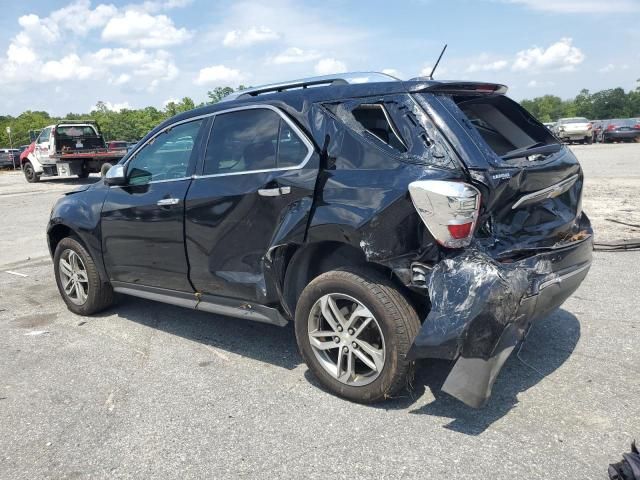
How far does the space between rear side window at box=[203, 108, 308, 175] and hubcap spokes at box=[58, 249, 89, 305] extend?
1962mm

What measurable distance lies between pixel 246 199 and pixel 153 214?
3.37ft

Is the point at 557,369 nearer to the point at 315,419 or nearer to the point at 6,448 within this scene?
the point at 315,419

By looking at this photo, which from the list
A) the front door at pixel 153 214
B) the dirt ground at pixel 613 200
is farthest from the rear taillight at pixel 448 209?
the dirt ground at pixel 613 200

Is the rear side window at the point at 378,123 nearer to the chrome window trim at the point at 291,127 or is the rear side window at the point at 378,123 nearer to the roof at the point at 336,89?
the roof at the point at 336,89

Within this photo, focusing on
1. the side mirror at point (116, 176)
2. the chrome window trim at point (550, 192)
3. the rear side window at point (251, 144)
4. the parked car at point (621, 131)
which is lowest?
the parked car at point (621, 131)

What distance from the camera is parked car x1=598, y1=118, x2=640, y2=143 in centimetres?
3294

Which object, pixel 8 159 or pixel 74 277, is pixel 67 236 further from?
pixel 8 159

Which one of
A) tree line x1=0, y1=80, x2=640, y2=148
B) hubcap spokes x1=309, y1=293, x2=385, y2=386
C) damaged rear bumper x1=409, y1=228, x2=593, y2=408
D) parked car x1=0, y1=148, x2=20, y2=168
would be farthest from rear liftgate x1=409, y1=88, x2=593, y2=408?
tree line x1=0, y1=80, x2=640, y2=148

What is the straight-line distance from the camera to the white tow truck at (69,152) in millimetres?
19672

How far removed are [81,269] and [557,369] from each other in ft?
13.6

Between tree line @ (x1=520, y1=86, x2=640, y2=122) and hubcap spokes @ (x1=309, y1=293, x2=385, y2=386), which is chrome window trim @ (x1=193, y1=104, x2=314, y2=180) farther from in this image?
tree line @ (x1=520, y1=86, x2=640, y2=122)

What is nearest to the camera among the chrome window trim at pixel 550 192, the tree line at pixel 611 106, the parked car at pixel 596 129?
the chrome window trim at pixel 550 192

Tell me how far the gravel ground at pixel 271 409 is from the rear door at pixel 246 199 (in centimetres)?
66

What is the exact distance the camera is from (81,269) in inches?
208
